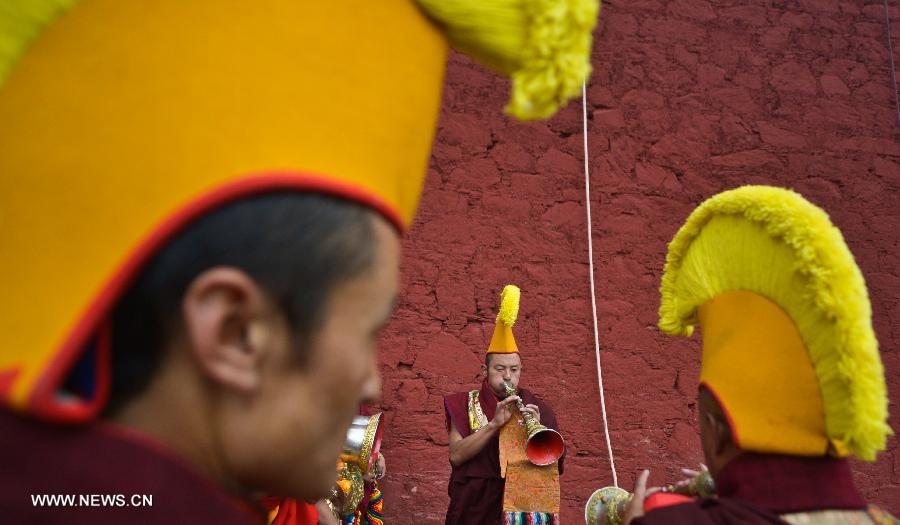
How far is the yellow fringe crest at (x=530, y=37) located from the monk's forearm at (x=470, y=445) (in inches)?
136

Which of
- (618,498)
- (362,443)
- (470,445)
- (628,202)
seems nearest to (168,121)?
(618,498)

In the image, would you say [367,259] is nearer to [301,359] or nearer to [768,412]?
[301,359]

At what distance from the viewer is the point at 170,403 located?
24.5 inches

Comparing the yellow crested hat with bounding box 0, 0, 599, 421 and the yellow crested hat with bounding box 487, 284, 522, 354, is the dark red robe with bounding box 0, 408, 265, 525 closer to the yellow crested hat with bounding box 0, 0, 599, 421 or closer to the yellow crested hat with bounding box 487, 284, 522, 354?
the yellow crested hat with bounding box 0, 0, 599, 421

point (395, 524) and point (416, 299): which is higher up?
point (416, 299)

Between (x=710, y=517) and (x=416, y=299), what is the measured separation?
330 centimetres

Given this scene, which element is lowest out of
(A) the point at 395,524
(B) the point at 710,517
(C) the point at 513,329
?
(A) the point at 395,524

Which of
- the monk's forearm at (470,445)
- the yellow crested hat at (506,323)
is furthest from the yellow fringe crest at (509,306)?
the monk's forearm at (470,445)

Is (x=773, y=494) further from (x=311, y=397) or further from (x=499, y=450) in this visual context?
(x=499, y=450)

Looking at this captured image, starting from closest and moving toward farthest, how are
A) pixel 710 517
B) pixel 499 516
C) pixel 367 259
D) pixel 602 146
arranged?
pixel 367 259 → pixel 710 517 → pixel 499 516 → pixel 602 146

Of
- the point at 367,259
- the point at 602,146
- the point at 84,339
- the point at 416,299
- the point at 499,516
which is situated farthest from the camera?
the point at 602,146

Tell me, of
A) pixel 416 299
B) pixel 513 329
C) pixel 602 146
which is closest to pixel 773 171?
pixel 602 146

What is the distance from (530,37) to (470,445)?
363 cm

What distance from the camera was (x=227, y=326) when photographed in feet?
2.02
